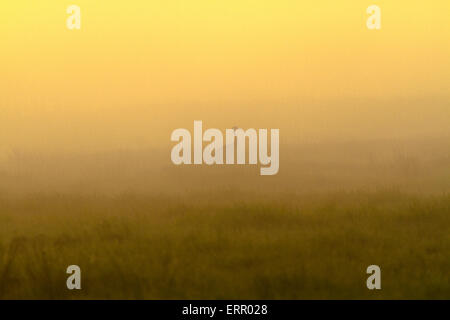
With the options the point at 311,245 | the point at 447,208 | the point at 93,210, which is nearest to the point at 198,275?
the point at 311,245

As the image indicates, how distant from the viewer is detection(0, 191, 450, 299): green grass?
13.6ft

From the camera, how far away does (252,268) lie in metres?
4.27

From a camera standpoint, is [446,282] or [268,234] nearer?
[446,282]

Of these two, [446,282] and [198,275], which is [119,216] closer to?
[198,275]

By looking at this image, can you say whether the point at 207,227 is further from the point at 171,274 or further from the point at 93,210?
the point at 93,210

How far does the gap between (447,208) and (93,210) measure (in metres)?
3.21

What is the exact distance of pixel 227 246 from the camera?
4.52m

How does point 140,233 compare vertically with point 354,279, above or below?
above

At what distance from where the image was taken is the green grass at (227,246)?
414cm
